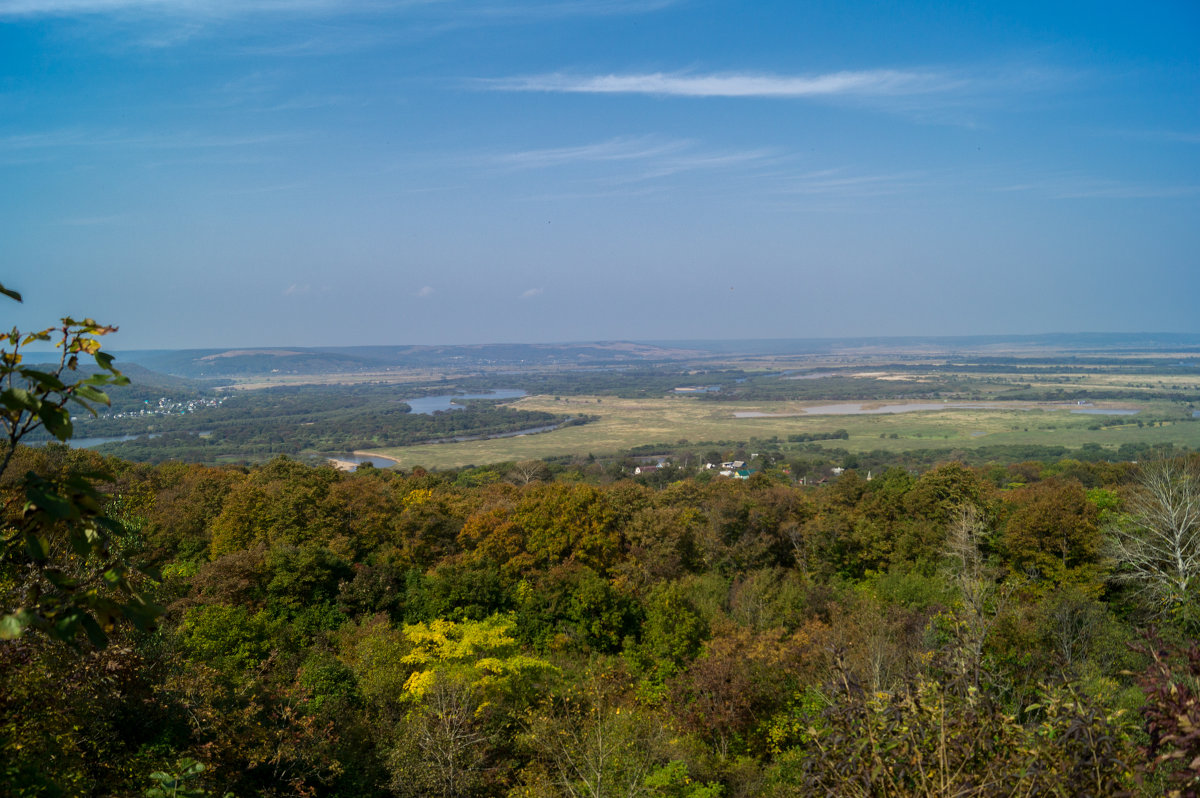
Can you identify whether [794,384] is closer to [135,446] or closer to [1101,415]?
[1101,415]

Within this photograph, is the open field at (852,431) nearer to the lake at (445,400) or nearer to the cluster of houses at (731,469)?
the cluster of houses at (731,469)

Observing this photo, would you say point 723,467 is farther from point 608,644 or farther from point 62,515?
point 62,515

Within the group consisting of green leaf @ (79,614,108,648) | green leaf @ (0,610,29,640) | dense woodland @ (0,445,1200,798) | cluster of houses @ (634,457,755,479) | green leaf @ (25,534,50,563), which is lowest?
cluster of houses @ (634,457,755,479)

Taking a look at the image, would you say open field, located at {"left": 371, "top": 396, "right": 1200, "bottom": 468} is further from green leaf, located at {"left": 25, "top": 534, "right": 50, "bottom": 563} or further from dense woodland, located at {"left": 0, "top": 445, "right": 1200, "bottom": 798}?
green leaf, located at {"left": 25, "top": 534, "right": 50, "bottom": 563}

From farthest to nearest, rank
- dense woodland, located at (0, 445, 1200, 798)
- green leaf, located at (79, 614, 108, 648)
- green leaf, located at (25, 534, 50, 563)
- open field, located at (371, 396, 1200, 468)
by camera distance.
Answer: open field, located at (371, 396, 1200, 468) < dense woodland, located at (0, 445, 1200, 798) < green leaf, located at (25, 534, 50, 563) < green leaf, located at (79, 614, 108, 648)

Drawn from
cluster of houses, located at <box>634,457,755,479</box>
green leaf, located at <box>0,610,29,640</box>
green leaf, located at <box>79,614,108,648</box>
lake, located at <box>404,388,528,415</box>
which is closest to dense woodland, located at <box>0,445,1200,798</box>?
green leaf, located at <box>79,614,108,648</box>
